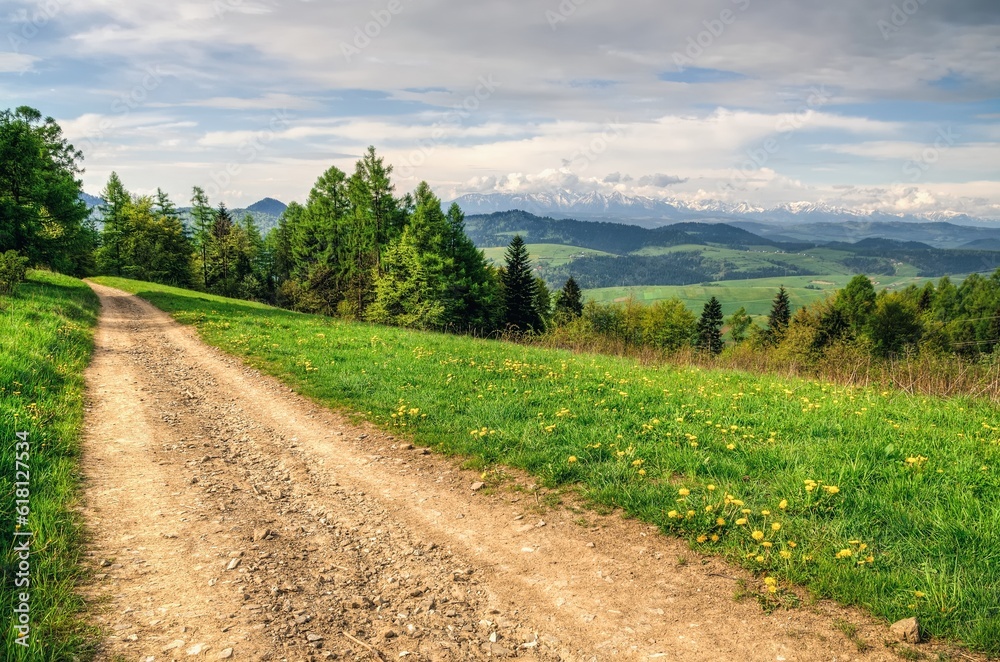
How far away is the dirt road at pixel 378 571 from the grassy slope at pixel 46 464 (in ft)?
0.84

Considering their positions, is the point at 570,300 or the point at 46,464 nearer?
the point at 46,464

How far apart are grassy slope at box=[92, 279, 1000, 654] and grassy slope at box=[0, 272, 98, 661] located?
4.63 meters

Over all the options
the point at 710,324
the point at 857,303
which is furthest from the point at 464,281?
the point at 857,303

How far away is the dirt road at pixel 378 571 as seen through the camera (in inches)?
172

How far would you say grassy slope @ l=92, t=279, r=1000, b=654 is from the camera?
499cm

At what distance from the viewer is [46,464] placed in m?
7.13

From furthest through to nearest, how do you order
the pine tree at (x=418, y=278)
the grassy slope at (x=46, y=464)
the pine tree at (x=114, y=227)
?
the pine tree at (x=114, y=227)
the pine tree at (x=418, y=278)
the grassy slope at (x=46, y=464)

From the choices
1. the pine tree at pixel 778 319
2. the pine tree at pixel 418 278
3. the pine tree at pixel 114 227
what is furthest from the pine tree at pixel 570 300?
the pine tree at pixel 114 227

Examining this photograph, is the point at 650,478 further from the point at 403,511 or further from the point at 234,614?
the point at 234,614

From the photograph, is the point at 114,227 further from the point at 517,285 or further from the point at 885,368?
the point at 885,368

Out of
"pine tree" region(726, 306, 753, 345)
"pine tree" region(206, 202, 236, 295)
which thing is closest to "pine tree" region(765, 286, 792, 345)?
"pine tree" region(726, 306, 753, 345)

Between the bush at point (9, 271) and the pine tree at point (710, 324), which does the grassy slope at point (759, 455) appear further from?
the pine tree at point (710, 324)

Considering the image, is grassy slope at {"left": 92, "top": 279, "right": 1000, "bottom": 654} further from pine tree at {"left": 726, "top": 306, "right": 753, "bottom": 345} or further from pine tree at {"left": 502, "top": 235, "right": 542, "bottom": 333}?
pine tree at {"left": 726, "top": 306, "right": 753, "bottom": 345}

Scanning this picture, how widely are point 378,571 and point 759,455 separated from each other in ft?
18.6
